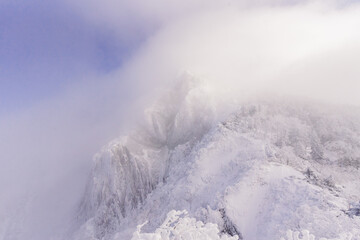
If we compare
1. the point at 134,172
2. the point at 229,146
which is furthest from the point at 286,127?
the point at 134,172

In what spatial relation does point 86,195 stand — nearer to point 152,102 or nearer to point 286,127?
point 152,102

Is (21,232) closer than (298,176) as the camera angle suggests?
No

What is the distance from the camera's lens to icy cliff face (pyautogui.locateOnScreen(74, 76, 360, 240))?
51.8 meters

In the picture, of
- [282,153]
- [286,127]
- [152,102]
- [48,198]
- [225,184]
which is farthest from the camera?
[48,198]

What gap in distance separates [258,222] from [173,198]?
19.7 meters

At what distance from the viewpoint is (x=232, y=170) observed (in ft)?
217

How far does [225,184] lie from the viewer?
6244cm

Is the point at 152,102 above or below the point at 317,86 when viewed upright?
above

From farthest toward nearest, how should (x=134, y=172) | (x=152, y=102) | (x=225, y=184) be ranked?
1. (x=152, y=102)
2. (x=134, y=172)
3. (x=225, y=184)

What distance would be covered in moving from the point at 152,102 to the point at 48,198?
58.2 metres

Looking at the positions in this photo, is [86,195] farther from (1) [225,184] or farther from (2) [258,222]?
(2) [258,222]

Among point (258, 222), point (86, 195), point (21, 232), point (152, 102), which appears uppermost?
point (152, 102)

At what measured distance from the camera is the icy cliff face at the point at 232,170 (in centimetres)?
5181

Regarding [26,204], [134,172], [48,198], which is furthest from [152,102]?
[26,204]
